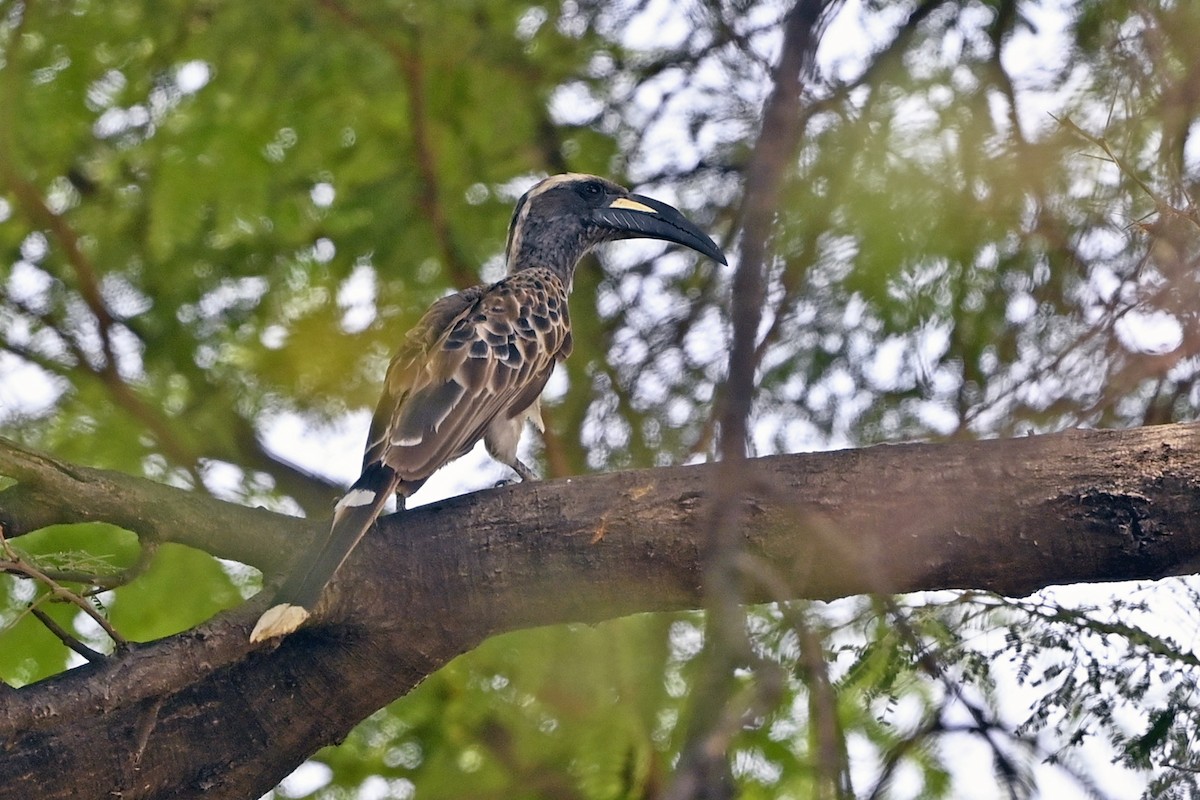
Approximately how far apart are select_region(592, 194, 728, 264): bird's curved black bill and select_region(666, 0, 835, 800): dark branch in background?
318 cm

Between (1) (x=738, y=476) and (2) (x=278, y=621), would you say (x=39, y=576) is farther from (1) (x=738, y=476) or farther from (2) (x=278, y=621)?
(1) (x=738, y=476)

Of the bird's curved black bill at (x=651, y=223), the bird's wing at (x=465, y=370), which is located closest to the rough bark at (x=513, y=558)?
the bird's wing at (x=465, y=370)

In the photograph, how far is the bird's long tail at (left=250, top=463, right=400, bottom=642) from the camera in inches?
117

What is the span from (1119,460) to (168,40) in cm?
397

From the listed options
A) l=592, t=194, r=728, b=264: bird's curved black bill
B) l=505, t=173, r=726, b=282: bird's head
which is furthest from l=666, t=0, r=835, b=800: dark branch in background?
l=505, t=173, r=726, b=282: bird's head

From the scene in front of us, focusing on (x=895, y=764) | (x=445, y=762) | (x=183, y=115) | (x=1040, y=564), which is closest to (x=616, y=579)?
(x=1040, y=564)

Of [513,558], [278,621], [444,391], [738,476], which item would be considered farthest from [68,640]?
[738,476]

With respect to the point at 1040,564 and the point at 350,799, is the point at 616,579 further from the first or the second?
the point at 350,799

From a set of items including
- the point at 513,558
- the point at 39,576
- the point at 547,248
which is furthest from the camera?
the point at 547,248

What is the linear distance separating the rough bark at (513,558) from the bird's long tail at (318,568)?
79 mm

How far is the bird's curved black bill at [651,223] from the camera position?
4812 millimetres

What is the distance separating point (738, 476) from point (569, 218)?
151 inches

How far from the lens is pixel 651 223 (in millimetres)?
5016

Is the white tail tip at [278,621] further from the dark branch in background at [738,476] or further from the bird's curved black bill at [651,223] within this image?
the bird's curved black bill at [651,223]
